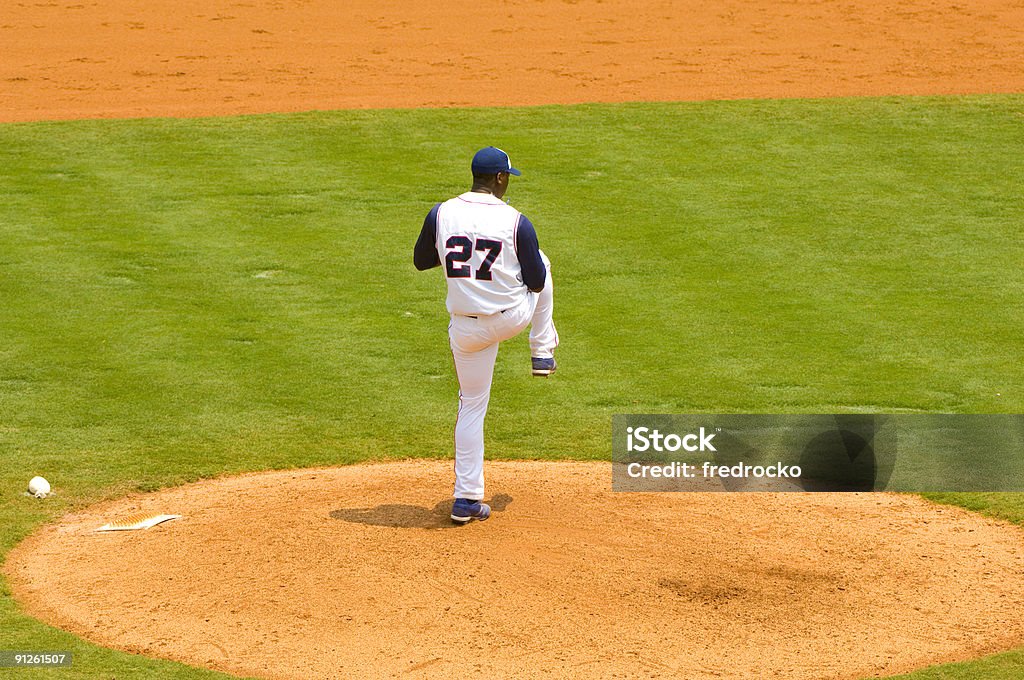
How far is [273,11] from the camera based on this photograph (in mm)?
24109

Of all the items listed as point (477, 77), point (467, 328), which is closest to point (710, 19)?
point (477, 77)

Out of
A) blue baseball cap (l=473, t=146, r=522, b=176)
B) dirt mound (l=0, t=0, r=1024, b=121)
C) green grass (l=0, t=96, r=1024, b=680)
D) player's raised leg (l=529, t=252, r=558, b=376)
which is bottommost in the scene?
green grass (l=0, t=96, r=1024, b=680)

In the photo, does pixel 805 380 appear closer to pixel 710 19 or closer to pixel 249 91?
pixel 249 91

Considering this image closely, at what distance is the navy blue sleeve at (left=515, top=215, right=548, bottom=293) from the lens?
753cm

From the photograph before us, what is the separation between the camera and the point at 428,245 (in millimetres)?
7781

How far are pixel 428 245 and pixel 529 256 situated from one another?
617 millimetres

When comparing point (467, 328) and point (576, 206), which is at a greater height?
point (467, 328)

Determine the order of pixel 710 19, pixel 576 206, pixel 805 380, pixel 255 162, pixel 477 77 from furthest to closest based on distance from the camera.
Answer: pixel 710 19 → pixel 477 77 → pixel 255 162 → pixel 576 206 → pixel 805 380

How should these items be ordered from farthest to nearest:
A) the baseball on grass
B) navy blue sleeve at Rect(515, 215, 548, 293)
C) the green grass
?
the green grass
the baseball on grass
navy blue sleeve at Rect(515, 215, 548, 293)

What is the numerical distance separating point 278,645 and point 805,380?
5829 mm

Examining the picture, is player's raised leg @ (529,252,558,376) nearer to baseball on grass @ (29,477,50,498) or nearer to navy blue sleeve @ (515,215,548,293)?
navy blue sleeve @ (515,215,548,293)

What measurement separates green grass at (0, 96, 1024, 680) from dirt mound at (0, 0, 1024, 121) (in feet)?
4.12

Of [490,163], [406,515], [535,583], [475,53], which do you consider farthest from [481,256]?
[475,53]

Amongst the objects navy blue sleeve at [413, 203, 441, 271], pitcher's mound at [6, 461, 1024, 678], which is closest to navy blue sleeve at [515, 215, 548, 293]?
navy blue sleeve at [413, 203, 441, 271]
